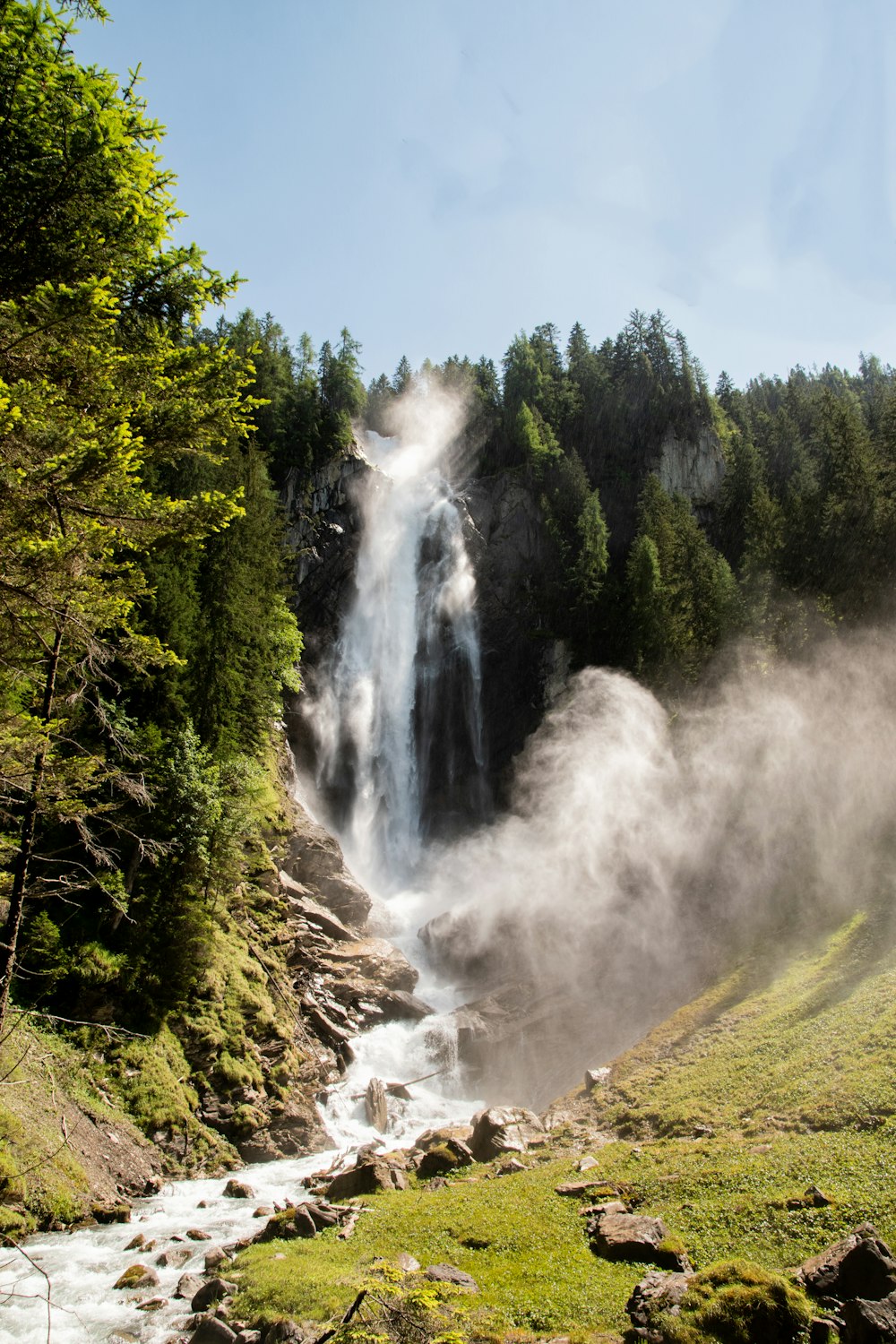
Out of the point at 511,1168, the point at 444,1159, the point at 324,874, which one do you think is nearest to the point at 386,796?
the point at 324,874

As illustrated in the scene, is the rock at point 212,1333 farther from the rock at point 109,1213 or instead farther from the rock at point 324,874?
the rock at point 324,874

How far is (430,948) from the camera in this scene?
30250 millimetres

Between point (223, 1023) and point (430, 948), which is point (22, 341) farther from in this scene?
point (430, 948)

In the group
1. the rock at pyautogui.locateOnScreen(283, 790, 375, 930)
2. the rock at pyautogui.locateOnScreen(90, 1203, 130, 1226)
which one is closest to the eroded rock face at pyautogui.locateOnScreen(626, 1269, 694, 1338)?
the rock at pyautogui.locateOnScreen(90, 1203, 130, 1226)

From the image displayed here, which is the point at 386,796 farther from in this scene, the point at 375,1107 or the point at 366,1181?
the point at 366,1181

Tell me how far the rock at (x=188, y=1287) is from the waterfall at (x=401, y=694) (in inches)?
1027

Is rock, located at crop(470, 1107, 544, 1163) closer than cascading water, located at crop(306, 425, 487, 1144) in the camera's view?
Yes

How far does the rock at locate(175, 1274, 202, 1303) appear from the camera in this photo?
9371 millimetres

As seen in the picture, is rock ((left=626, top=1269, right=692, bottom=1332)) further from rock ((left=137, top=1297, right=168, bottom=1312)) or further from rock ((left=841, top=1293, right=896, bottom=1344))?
rock ((left=137, top=1297, right=168, bottom=1312))

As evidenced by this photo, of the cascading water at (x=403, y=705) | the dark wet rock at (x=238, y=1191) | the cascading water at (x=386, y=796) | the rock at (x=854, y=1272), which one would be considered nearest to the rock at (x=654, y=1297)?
the rock at (x=854, y=1272)

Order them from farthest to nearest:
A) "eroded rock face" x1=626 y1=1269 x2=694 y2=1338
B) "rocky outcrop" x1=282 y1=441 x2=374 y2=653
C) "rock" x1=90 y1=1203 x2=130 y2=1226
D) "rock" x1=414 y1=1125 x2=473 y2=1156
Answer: "rocky outcrop" x1=282 y1=441 x2=374 y2=653, "rock" x1=414 y1=1125 x2=473 y2=1156, "rock" x1=90 y1=1203 x2=130 y2=1226, "eroded rock face" x1=626 y1=1269 x2=694 y2=1338

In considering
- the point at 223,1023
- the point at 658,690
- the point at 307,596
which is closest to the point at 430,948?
the point at 223,1023

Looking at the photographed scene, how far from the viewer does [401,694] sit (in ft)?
142

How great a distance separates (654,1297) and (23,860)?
7.61m
